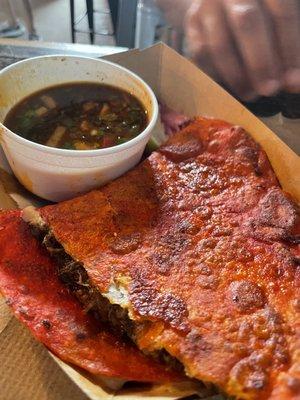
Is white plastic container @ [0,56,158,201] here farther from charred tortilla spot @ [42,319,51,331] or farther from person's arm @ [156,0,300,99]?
charred tortilla spot @ [42,319,51,331]

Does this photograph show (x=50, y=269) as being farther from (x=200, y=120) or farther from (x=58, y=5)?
(x=58, y=5)

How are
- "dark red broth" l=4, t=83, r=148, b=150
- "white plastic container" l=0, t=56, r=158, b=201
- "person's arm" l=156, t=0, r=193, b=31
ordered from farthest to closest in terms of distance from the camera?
Result: "person's arm" l=156, t=0, r=193, b=31
"dark red broth" l=4, t=83, r=148, b=150
"white plastic container" l=0, t=56, r=158, b=201

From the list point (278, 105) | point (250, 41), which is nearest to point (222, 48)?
point (250, 41)

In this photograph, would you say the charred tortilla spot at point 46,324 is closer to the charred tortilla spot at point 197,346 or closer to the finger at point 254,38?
the charred tortilla spot at point 197,346

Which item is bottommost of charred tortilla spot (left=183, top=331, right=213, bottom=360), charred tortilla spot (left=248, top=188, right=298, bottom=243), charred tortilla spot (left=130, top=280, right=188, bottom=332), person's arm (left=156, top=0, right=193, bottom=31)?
charred tortilla spot (left=248, top=188, right=298, bottom=243)

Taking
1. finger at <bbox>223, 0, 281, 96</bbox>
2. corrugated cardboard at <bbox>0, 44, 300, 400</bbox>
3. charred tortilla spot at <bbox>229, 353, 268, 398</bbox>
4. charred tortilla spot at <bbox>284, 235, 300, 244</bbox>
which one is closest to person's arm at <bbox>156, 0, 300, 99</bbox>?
finger at <bbox>223, 0, 281, 96</bbox>

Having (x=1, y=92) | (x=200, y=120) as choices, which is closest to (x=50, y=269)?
(x=1, y=92)

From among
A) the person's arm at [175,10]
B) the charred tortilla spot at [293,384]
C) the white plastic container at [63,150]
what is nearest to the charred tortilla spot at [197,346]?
the charred tortilla spot at [293,384]

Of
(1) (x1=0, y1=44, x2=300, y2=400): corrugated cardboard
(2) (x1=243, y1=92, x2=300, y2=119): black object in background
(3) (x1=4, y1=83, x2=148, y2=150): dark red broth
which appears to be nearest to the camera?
(1) (x1=0, y1=44, x2=300, y2=400): corrugated cardboard
